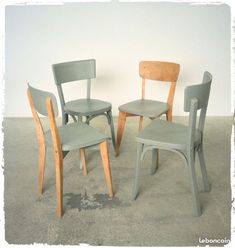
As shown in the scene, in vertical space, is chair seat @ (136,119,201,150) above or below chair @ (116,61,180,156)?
below

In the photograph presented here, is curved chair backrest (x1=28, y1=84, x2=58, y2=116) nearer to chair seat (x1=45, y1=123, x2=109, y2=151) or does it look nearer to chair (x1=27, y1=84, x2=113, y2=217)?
chair (x1=27, y1=84, x2=113, y2=217)

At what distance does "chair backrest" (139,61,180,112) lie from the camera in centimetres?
253

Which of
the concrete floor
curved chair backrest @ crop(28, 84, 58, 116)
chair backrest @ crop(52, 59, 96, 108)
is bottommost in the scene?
the concrete floor

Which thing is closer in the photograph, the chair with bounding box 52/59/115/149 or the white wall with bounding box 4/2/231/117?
the chair with bounding box 52/59/115/149

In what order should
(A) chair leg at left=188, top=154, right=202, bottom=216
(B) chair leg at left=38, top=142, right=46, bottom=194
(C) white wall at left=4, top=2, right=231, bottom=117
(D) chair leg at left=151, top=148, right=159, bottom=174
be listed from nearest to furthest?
1. (A) chair leg at left=188, top=154, right=202, bottom=216
2. (B) chair leg at left=38, top=142, right=46, bottom=194
3. (D) chair leg at left=151, top=148, right=159, bottom=174
4. (C) white wall at left=4, top=2, right=231, bottom=117

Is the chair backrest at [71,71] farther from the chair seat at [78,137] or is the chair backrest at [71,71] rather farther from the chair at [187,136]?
the chair at [187,136]

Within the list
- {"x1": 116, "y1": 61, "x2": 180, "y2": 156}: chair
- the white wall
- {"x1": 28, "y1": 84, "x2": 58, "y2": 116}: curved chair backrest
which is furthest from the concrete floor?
the white wall

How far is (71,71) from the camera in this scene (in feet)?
8.61

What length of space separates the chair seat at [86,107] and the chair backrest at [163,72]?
452mm

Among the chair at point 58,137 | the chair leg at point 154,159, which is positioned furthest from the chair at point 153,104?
the chair at point 58,137

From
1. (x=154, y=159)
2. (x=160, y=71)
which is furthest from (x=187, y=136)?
(x=160, y=71)

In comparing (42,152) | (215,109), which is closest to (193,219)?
(42,152)

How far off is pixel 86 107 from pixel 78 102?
0.17 m

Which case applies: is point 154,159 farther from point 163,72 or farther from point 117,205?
point 163,72
